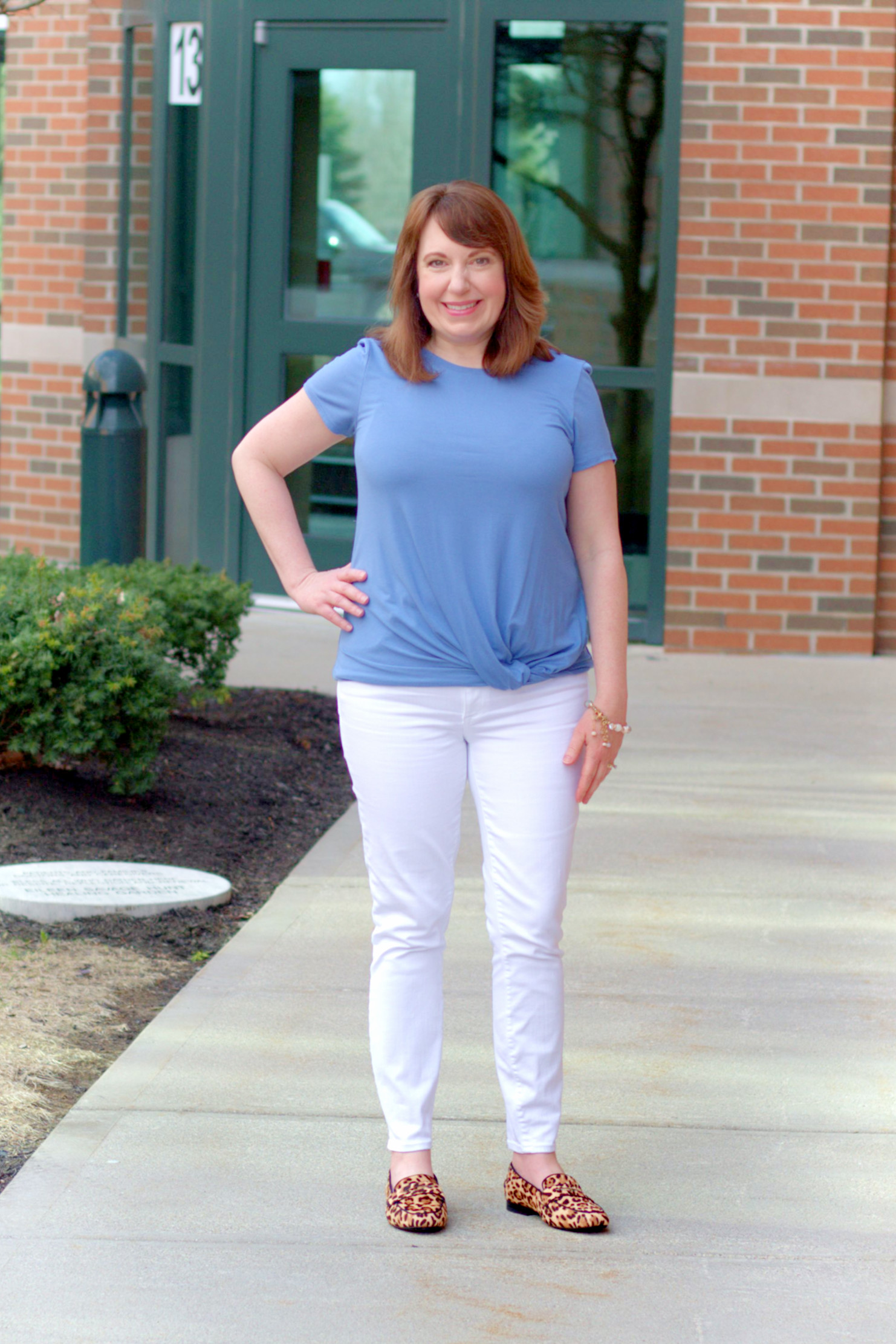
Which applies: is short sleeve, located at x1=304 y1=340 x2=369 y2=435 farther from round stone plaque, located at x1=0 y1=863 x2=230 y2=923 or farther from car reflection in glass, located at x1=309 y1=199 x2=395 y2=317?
car reflection in glass, located at x1=309 y1=199 x2=395 y2=317

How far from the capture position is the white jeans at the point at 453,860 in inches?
120

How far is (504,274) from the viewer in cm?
303


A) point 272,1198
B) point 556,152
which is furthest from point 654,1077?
point 556,152

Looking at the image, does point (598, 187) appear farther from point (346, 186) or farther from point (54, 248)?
point (54, 248)

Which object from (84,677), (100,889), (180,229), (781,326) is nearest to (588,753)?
(100,889)

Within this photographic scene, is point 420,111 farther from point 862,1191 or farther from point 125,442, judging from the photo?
point 862,1191

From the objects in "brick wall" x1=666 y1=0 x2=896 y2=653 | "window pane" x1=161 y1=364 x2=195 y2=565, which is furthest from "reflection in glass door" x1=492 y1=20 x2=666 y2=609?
"window pane" x1=161 y1=364 x2=195 y2=565

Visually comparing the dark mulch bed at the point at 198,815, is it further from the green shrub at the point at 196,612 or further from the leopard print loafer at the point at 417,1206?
the leopard print loafer at the point at 417,1206

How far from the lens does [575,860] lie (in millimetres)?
5480

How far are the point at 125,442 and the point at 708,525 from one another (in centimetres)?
310

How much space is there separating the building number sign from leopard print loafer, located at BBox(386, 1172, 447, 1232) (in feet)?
25.2

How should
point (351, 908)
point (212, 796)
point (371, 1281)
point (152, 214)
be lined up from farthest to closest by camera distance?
1. point (152, 214)
2. point (212, 796)
3. point (351, 908)
4. point (371, 1281)

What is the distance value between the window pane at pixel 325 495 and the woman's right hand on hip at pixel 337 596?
632 centimetres

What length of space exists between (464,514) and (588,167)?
6.30 meters
